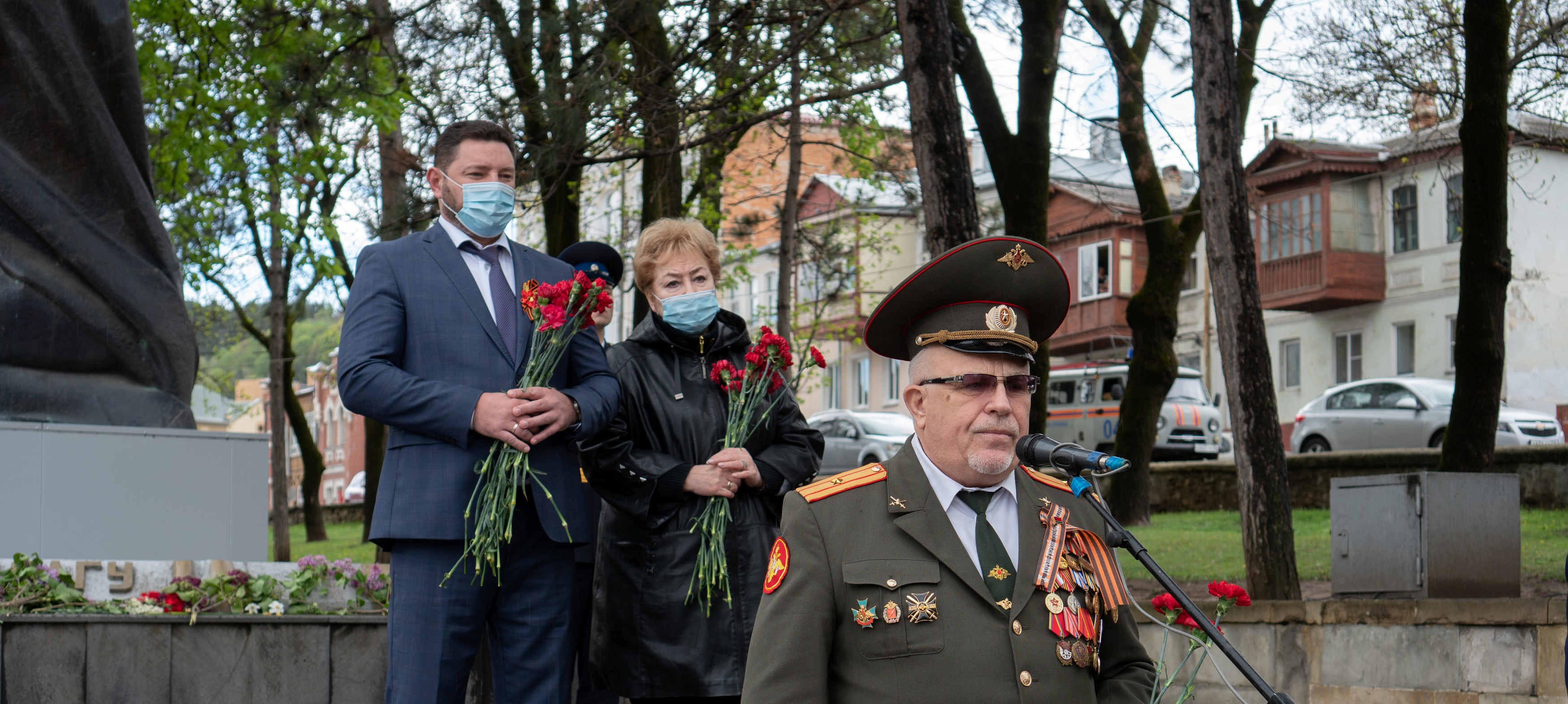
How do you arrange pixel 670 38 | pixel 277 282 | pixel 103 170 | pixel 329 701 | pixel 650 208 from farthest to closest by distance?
pixel 277 282 < pixel 670 38 < pixel 650 208 < pixel 103 170 < pixel 329 701

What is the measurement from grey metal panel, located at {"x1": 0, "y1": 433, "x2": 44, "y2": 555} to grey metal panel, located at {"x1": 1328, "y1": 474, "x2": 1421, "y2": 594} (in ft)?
21.4

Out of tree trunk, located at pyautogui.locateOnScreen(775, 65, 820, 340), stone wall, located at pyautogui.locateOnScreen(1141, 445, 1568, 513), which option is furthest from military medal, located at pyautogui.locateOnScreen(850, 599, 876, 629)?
stone wall, located at pyautogui.locateOnScreen(1141, 445, 1568, 513)

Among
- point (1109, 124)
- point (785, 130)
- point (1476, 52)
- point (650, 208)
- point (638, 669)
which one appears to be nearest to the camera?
point (638, 669)

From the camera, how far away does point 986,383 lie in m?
2.84

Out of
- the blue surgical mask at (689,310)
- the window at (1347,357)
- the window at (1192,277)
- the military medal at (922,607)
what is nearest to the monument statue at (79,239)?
the blue surgical mask at (689,310)

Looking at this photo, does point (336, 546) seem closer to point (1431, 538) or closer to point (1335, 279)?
point (1431, 538)

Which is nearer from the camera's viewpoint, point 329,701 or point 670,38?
point 329,701

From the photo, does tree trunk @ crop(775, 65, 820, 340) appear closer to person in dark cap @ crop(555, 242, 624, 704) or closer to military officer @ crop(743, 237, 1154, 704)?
person in dark cap @ crop(555, 242, 624, 704)

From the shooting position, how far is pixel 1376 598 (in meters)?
7.39

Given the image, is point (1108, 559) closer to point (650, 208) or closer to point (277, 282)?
point (650, 208)

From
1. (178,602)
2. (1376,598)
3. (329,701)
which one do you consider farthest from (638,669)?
(1376,598)

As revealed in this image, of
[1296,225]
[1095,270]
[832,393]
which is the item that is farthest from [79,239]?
[832,393]

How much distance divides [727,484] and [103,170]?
204 inches

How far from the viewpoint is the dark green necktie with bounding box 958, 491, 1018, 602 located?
8.99 feet
